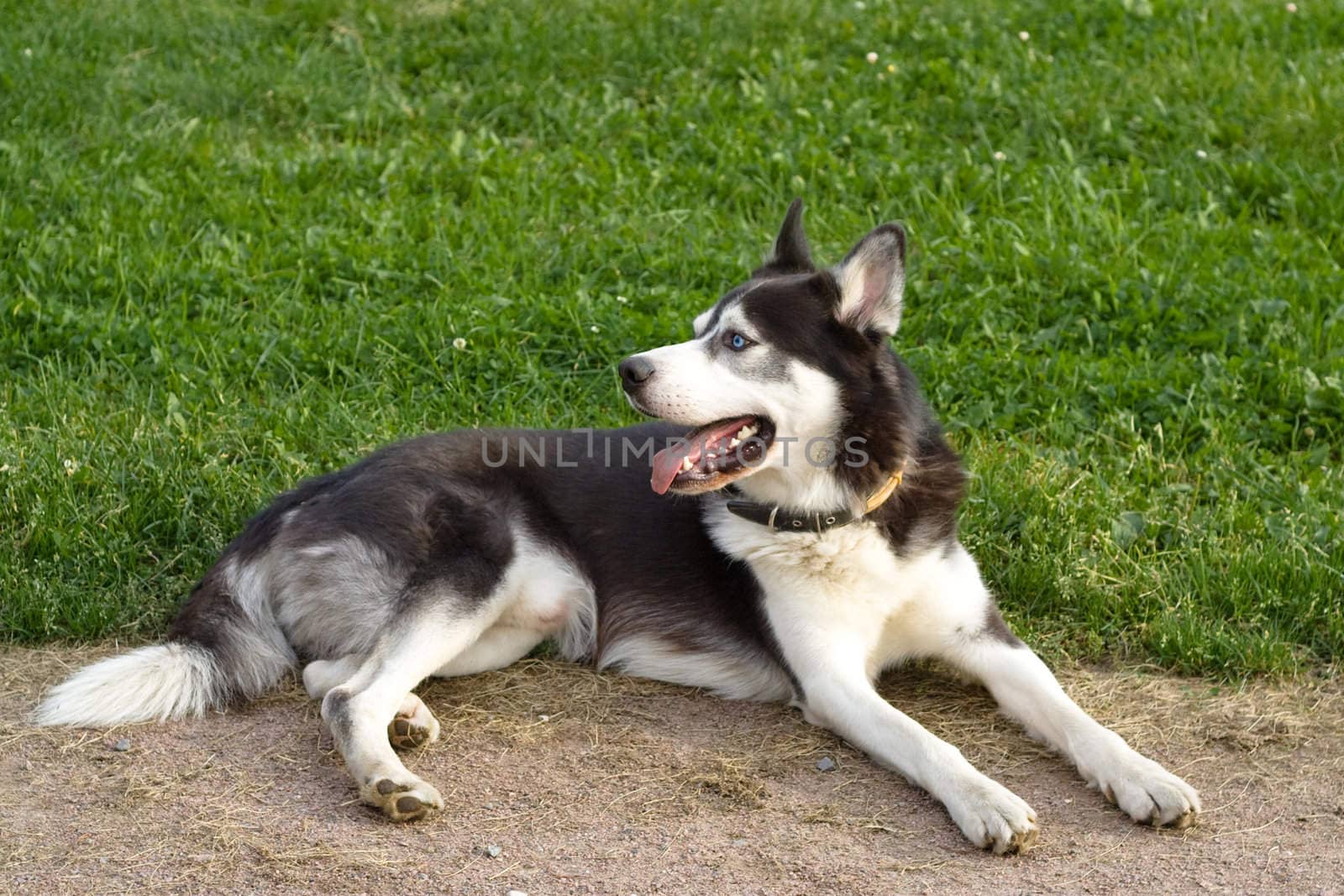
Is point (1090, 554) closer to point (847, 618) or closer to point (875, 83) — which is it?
point (847, 618)

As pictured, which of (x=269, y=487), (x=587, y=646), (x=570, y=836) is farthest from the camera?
(x=269, y=487)

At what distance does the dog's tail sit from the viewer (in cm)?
375

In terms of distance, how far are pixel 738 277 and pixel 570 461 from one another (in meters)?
2.05

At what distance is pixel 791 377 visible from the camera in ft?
12.3

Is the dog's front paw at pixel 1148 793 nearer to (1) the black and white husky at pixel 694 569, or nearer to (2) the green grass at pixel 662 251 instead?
(1) the black and white husky at pixel 694 569

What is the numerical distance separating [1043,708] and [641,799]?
109 cm

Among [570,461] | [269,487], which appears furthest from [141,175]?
[570,461]

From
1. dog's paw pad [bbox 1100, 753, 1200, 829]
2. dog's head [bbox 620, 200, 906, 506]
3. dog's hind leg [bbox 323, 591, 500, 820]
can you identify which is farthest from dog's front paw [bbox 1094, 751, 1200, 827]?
dog's hind leg [bbox 323, 591, 500, 820]

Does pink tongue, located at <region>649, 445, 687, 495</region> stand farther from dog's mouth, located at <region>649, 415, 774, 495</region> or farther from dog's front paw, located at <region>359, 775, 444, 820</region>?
dog's front paw, located at <region>359, 775, 444, 820</region>

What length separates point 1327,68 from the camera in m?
7.77

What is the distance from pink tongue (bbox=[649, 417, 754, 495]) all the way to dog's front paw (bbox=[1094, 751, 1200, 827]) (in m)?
1.25

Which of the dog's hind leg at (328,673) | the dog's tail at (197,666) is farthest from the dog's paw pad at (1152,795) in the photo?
the dog's tail at (197,666)

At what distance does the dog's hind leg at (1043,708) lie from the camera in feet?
11.1

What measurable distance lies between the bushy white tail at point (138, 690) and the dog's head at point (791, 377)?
4.38 feet
